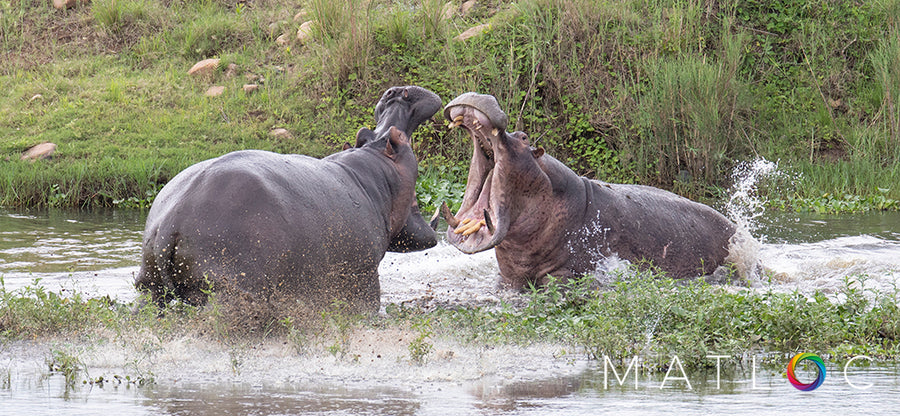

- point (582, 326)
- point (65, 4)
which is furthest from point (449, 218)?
point (65, 4)

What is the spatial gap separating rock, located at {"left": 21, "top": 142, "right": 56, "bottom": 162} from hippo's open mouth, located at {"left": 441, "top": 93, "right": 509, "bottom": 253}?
830 centimetres

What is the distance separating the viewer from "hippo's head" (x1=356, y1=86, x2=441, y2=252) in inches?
234

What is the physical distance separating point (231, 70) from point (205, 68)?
0.39 metres

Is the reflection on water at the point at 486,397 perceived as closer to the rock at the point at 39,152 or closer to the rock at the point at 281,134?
the rock at the point at 39,152

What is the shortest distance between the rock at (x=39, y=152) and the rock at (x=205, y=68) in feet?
9.81

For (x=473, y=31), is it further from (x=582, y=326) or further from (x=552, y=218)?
(x=582, y=326)

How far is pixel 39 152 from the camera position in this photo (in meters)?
12.7

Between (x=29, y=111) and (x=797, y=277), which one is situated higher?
(x=29, y=111)

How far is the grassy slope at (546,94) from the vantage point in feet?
41.0

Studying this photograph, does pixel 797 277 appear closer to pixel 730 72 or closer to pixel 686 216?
pixel 686 216

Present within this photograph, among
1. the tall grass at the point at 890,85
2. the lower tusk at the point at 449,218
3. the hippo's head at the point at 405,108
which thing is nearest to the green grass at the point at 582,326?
the lower tusk at the point at 449,218

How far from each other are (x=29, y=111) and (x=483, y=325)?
11.0 meters

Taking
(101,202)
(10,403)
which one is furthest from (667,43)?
(10,403)

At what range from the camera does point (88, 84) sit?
14930mm
